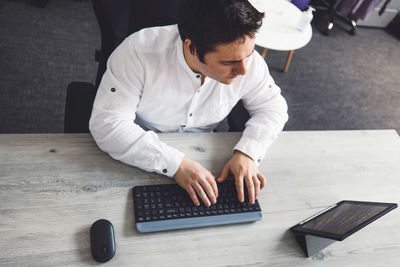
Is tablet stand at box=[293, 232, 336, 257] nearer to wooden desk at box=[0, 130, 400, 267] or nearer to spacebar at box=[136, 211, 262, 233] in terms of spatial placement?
wooden desk at box=[0, 130, 400, 267]

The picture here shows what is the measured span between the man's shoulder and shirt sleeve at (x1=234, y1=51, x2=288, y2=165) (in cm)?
28

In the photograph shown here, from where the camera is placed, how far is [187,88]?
102cm

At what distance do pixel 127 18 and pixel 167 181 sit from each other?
2.00ft

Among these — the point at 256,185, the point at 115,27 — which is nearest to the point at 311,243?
the point at 256,185

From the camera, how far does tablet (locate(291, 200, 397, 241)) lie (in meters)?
0.70

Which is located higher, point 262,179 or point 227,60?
point 227,60

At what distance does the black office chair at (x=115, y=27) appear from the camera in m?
1.04

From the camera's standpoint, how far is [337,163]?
1059 millimetres

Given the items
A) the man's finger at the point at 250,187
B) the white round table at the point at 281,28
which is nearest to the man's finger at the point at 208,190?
the man's finger at the point at 250,187

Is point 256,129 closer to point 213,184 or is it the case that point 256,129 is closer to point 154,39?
point 213,184

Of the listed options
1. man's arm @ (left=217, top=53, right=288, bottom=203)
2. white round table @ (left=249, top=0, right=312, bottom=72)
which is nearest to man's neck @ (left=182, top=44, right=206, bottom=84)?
man's arm @ (left=217, top=53, right=288, bottom=203)

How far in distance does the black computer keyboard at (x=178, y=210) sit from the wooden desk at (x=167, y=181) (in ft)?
0.08

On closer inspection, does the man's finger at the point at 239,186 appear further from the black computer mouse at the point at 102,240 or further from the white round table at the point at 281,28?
the white round table at the point at 281,28

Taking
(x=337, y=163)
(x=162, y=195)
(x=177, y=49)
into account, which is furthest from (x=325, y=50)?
(x=162, y=195)
